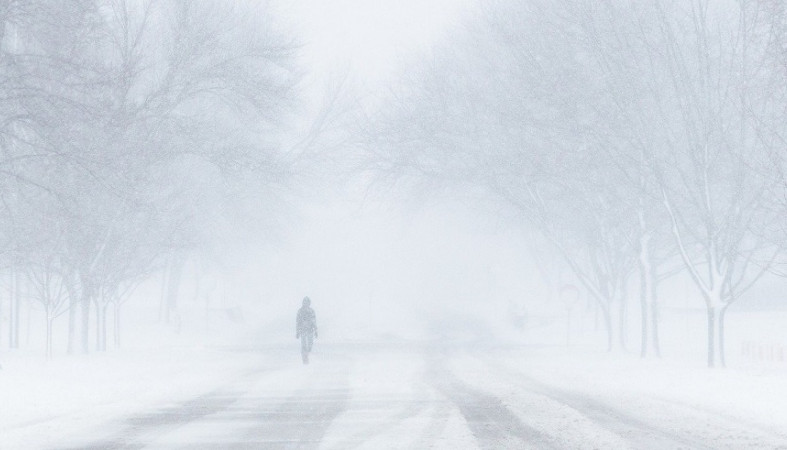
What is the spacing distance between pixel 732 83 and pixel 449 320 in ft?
118

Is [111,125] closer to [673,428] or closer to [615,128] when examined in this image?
[615,128]

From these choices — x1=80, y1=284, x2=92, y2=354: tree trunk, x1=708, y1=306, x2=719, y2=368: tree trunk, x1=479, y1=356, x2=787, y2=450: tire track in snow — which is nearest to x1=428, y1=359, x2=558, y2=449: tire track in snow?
x1=479, y1=356, x2=787, y2=450: tire track in snow

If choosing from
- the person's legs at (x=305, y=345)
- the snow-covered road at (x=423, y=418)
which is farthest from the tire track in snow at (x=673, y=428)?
the person's legs at (x=305, y=345)

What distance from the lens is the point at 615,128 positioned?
27422 mm

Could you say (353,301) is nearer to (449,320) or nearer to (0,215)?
(449,320)

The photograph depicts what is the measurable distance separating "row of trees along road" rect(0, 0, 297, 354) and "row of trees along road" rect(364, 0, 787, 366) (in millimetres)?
5356

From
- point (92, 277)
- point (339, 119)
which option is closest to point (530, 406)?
point (92, 277)

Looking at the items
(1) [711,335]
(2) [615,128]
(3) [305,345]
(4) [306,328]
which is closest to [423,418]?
(1) [711,335]

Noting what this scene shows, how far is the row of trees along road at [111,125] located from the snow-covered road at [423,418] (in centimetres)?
563

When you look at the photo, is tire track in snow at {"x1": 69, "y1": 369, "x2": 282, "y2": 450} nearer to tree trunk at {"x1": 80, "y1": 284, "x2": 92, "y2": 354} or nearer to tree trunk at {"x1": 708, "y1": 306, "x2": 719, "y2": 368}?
tree trunk at {"x1": 80, "y1": 284, "x2": 92, "y2": 354}

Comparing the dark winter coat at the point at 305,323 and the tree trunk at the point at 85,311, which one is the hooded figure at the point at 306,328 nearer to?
the dark winter coat at the point at 305,323

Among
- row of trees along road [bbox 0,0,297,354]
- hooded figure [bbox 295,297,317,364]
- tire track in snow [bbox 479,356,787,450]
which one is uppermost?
row of trees along road [bbox 0,0,297,354]

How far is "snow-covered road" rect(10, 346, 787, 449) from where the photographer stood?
41.1 feet

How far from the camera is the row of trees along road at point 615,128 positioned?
25.3 meters
